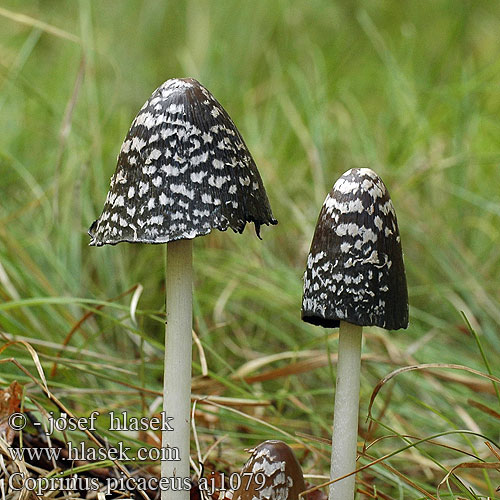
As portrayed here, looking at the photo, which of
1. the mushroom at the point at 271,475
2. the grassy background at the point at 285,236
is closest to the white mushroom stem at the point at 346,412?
the mushroom at the point at 271,475

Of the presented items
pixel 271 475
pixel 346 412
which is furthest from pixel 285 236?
pixel 271 475

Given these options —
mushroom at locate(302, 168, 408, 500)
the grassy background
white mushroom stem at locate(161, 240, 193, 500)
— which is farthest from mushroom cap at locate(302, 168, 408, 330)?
the grassy background

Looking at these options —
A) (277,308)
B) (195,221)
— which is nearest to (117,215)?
(195,221)

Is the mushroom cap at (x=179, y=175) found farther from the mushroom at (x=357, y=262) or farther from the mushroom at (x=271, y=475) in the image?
the mushroom at (x=271, y=475)

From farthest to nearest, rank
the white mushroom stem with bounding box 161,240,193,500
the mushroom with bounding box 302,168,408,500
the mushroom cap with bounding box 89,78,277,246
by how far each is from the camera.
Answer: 1. the white mushroom stem with bounding box 161,240,193,500
2. the mushroom with bounding box 302,168,408,500
3. the mushroom cap with bounding box 89,78,277,246

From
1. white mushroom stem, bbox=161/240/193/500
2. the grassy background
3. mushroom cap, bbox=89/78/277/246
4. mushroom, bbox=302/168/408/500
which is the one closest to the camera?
mushroom cap, bbox=89/78/277/246

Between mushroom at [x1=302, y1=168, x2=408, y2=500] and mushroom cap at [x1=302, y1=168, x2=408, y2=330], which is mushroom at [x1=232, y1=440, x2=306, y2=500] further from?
mushroom cap at [x1=302, y1=168, x2=408, y2=330]

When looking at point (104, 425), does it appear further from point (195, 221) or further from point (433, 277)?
point (433, 277)
